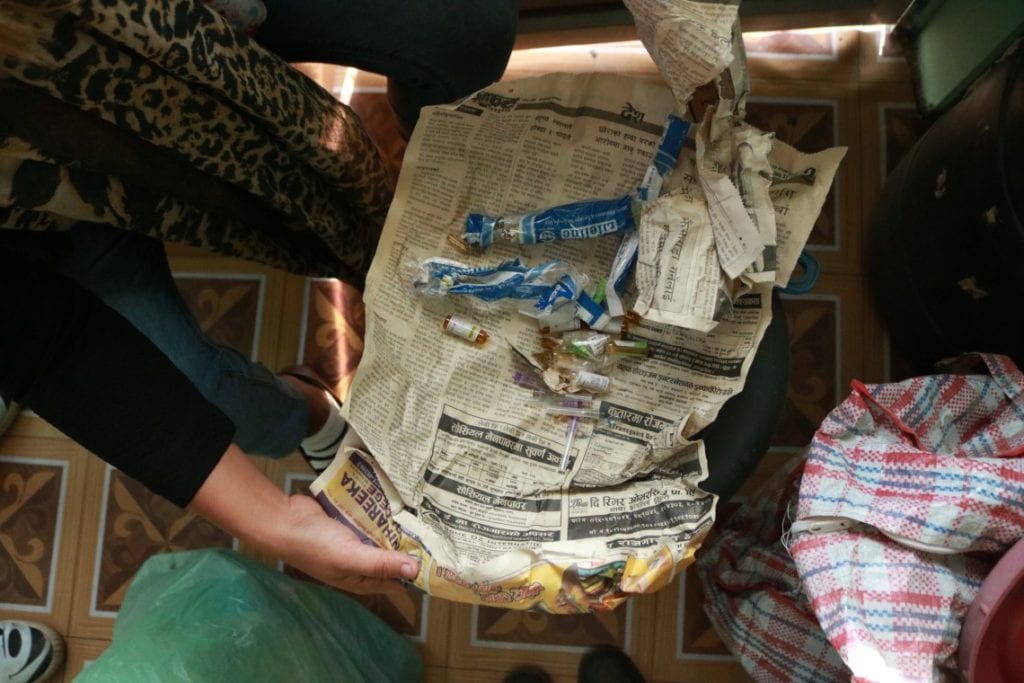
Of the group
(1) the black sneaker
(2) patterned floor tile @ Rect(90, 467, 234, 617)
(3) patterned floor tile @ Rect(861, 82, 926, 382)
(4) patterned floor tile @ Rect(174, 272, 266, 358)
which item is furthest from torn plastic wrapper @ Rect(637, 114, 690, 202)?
(1) the black sneaker

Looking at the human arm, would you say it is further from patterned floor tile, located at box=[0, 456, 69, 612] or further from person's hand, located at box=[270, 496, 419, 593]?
patterned floor tile, located at box=[0, 456, 69, 612]

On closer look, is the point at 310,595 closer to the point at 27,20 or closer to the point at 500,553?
the point at 500,553

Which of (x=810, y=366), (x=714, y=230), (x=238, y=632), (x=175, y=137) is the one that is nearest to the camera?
(x=175, y=137)

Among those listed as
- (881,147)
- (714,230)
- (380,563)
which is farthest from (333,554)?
(881,147)

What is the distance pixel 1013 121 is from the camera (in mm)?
654

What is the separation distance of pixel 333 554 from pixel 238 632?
0.23 metres

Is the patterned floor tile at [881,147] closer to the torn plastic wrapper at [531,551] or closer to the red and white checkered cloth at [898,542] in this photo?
the red and white checkered cloth at [898,542]

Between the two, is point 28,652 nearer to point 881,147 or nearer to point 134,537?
point 134,537

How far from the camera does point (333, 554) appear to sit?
61cm

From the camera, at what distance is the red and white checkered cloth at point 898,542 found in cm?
59

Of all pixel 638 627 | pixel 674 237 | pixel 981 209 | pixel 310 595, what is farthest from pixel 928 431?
pixel 310 595

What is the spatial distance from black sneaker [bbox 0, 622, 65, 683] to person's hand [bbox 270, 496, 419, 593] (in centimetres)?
64

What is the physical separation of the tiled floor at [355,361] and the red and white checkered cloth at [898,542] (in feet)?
1.14

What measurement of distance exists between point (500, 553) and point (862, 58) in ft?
2.81
